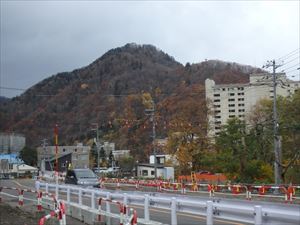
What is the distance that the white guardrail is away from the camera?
22.8 feet

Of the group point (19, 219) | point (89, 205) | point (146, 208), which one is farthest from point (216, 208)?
point (19, 219)

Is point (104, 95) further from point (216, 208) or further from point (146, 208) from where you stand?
point (216, 208)

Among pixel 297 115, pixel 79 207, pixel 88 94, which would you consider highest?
pixel 88 94

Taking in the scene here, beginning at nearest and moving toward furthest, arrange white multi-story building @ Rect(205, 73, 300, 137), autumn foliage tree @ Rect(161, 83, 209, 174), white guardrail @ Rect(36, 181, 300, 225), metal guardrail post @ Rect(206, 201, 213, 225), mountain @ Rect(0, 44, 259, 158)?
white guardrail @ Rect(36, 181, 300, 225), metal guardrail post @ Rect(206, 201, 213, 225), autumn foliage tree @ Rect(161, 83, 209, 174), mountain @ Rect(0, 44, 259, 158), white multi-story building @ Rect(205, 73, 300, 137)

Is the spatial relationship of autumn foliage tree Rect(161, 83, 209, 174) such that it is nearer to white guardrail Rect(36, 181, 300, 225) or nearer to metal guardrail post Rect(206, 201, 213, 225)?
white guardrail Rect(36, 181, 300, 225)

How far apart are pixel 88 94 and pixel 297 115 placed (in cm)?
6546

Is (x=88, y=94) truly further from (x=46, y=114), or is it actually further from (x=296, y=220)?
(x=296, y=220)

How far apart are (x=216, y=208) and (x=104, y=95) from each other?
10510 centimetres

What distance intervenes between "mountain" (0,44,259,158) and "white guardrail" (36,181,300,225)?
62.1m

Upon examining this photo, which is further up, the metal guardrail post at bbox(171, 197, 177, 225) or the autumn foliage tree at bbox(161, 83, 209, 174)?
the autumn foliage tree at bbox(161, 83, 209, 174)

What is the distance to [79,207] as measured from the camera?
1695 cm

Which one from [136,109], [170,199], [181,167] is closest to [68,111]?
[136,109]

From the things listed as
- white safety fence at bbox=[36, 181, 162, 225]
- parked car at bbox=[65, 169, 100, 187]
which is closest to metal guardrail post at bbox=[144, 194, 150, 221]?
white safety fence at bbox=[36, 181, 162, 225]

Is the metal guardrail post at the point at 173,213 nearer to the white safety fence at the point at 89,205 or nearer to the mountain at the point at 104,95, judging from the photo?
the white safety fence at the point at 89,205
